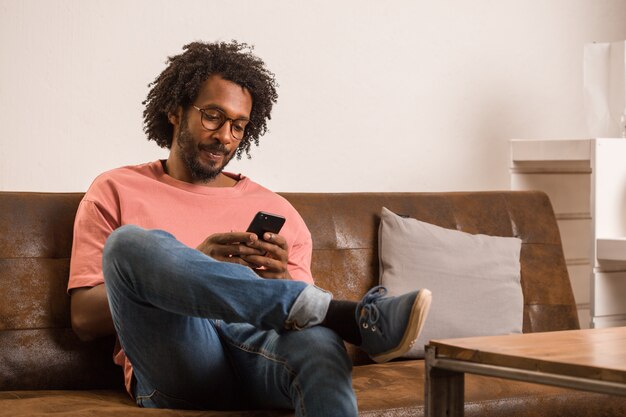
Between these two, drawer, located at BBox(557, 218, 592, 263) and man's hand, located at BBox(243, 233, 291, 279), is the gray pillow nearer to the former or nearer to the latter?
man's hand, located at BBox(243, 233, 291, 279)

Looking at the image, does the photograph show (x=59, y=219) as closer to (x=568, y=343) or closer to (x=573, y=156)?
(x=568, y=343)

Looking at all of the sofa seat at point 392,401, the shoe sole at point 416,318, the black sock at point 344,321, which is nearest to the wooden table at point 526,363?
A: the shoe sole at point 416,318

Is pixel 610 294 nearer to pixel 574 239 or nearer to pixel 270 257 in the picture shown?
pixel 574 239

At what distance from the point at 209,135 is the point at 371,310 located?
0.80 m

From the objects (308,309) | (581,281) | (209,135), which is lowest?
(581,281)

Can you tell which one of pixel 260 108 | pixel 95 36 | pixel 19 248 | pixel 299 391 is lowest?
pixel 299 391

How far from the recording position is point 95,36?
2.84m

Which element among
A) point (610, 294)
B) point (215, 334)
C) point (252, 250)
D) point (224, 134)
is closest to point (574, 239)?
Result: point (610, 294)

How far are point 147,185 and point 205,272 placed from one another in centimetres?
63

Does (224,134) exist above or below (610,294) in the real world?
above

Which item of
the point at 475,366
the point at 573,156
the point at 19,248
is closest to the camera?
the point at 475,366

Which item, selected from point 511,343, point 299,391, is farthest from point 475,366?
point 299,391

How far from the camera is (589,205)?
355 cm

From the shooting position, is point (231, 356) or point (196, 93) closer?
point (231, 356)
